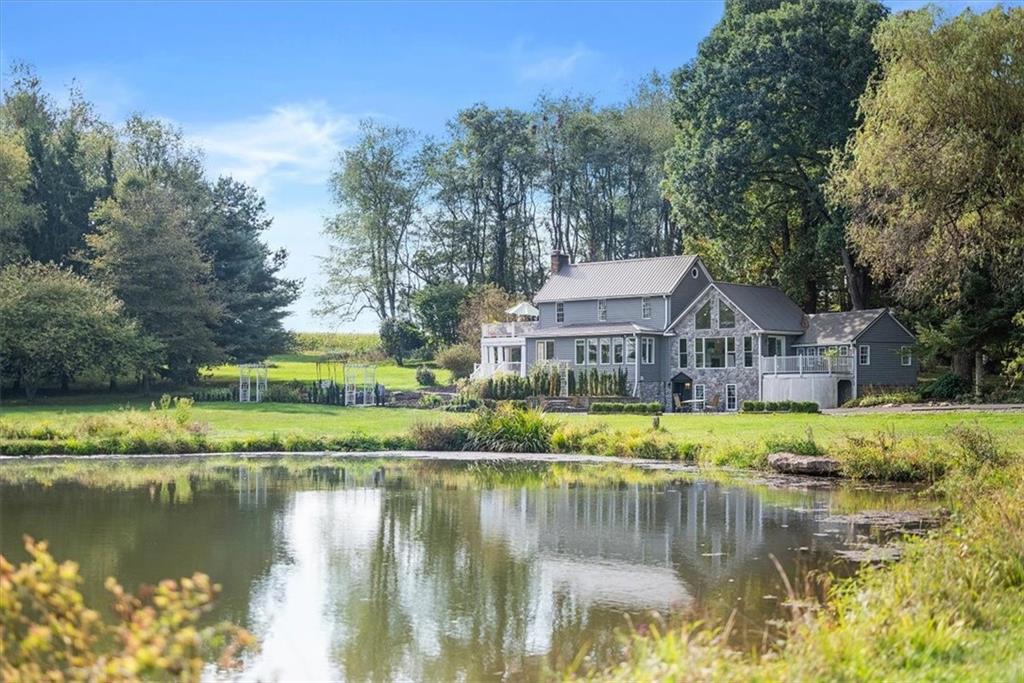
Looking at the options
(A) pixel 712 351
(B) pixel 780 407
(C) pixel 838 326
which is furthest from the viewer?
(A) pixel 712 351

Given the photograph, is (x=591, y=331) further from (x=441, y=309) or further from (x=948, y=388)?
(x=948, y=388)

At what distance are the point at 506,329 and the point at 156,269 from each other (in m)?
16.0

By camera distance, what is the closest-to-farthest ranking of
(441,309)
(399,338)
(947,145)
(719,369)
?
(947,145)
(719,369)
(441,309)
(399,338)

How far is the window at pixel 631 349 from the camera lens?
4778 centimetres

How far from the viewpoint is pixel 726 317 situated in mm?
45812

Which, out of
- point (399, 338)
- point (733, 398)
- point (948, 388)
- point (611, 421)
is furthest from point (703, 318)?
point (399, 338)

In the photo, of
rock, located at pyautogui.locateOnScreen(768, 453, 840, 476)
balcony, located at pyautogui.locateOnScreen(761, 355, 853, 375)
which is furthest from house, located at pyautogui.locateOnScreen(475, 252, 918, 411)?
rock, located at pyautogui.locateOnScreen(768, 453, 840, 476)

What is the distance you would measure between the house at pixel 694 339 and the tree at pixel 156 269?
42.3ft

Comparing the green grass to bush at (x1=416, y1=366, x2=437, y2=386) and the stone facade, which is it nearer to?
bush at (x1=416, y1=366, x2=437, y2=386)

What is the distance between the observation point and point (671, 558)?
1440 cm

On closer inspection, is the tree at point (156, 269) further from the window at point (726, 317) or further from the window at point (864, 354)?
the window at point (864, 354)

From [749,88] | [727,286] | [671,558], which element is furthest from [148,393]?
[671,558]

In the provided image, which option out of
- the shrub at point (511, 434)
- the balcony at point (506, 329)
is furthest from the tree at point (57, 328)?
the shrub at point (511, 434)

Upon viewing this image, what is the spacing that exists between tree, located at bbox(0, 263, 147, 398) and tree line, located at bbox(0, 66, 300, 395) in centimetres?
6
